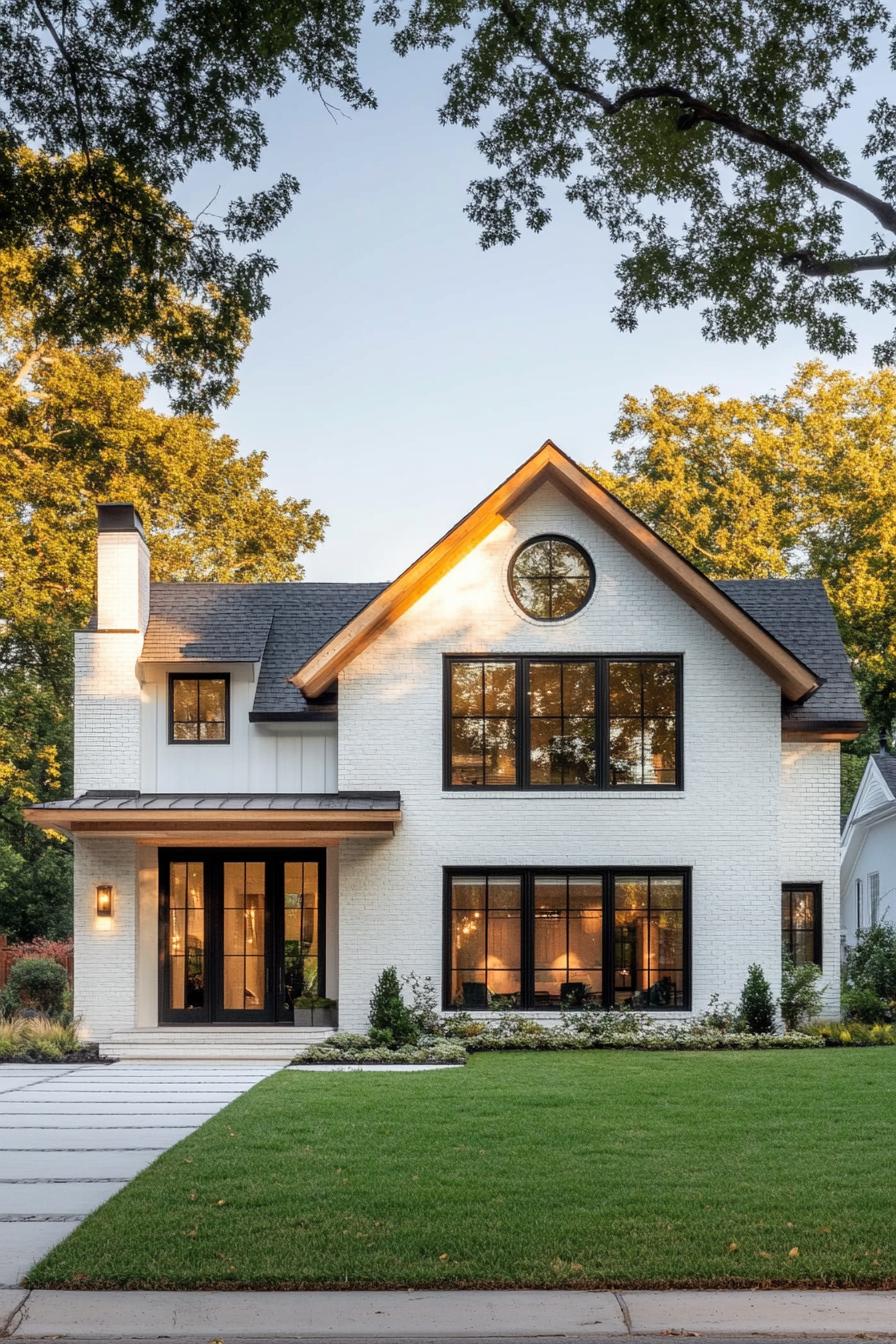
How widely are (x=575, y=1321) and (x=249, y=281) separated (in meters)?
7.18

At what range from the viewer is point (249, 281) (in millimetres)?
9852

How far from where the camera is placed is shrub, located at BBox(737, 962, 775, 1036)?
56.3 ft

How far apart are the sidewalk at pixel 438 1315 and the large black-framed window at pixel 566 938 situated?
11147 millimetres

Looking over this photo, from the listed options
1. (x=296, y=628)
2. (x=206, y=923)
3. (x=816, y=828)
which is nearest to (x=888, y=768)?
(x=816, y=828)

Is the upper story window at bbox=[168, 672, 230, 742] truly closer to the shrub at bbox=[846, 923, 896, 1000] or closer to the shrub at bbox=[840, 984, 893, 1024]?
the shrub at bbox=[840, 984, 893, 1024]

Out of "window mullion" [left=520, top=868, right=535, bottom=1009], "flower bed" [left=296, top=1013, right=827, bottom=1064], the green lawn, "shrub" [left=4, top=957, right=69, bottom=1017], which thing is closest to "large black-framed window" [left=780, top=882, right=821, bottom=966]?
"flower bed" [left=296, top=1013, right=827, bottom=1064]

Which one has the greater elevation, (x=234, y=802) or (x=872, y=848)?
(x=234, y=802)

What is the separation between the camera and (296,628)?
20531 mm

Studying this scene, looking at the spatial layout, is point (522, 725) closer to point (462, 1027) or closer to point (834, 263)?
point (462, 1027)

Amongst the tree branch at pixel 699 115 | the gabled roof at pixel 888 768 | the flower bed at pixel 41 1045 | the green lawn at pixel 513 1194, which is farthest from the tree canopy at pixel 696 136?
the gabled roof at pixel 888 768

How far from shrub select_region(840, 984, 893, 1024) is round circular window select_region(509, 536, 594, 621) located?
6430 mm

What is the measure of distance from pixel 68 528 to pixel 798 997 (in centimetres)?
1785

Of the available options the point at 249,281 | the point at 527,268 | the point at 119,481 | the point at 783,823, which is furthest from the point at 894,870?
the point at 249,281

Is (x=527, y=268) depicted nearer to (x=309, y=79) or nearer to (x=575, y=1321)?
(x=309, y=79)
